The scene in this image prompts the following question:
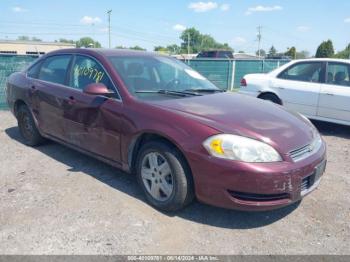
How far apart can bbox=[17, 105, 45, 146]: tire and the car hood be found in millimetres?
2764

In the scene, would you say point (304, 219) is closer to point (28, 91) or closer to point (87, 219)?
point (87, 219)

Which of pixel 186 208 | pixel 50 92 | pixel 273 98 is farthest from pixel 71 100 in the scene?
pixel 273 98

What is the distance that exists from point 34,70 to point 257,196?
411cm

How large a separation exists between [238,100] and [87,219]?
2.16 meters

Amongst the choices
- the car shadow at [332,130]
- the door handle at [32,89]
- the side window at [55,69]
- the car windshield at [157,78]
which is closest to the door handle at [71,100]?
the side window at [55,69]

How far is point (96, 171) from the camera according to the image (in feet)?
15.0

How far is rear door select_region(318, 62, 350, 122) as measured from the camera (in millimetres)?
6621

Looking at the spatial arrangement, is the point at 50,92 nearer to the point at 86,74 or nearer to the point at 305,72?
the point at 86,74

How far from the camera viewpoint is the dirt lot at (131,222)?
9.59 feet

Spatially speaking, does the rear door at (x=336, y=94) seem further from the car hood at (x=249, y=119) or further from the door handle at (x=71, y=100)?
the door handle at (x=71, y=100)

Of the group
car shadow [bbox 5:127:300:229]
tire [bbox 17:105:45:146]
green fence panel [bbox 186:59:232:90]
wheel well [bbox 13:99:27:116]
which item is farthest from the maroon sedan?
green fence panel [bbox 186:59:232:90]

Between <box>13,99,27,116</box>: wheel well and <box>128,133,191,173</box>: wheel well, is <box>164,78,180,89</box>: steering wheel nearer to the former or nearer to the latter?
<box>128,133,191,173</box>: wheel well

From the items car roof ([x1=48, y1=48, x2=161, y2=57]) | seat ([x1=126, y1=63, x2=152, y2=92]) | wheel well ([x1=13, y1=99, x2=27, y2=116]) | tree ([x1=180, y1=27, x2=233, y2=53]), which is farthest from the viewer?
tree ([x1=180, y1=27, x2=233, y2=53])

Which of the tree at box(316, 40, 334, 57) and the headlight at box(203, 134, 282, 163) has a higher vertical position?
the tree at box(316, 40, 334, 57)
